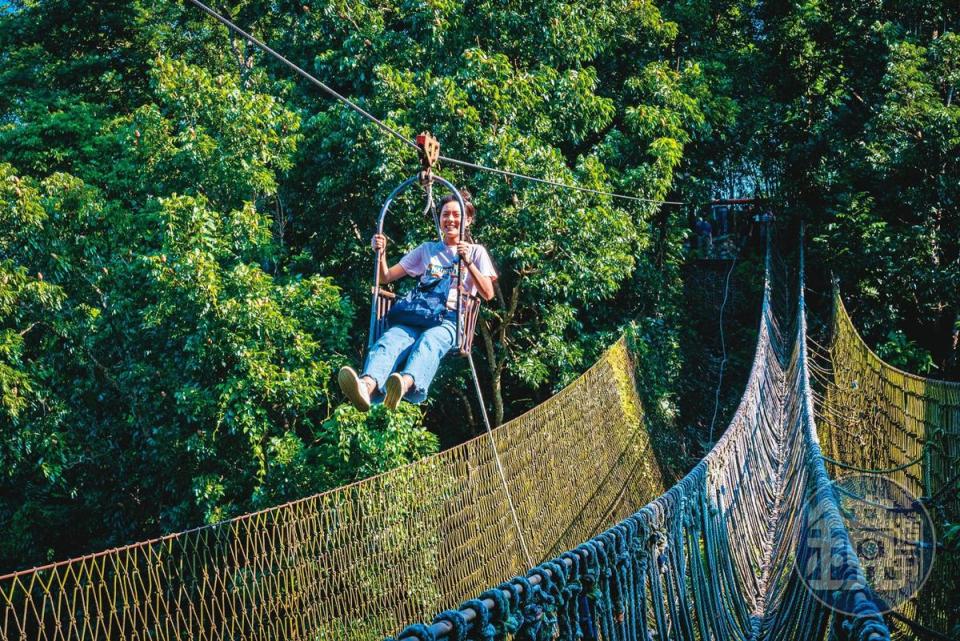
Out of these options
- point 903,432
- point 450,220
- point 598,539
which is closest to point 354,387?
point 450,220

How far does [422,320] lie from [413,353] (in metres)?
0.21

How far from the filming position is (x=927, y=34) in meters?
10.1

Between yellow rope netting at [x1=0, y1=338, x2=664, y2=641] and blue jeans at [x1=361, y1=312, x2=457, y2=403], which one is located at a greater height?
blue jeans at [x1=361, y1=312, x2=457, y2=403]

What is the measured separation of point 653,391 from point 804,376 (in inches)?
150

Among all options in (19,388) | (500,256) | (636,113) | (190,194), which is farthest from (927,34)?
(19,388)

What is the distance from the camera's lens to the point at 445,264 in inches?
160

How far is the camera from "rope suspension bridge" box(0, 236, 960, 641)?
204 cm

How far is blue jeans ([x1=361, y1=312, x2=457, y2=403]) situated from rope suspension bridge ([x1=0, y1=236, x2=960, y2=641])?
689mm

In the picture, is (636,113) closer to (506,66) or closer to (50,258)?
(506,66)

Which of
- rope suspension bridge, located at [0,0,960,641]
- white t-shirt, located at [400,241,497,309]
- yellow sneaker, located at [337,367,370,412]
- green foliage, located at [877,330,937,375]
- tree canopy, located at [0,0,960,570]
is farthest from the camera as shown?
green foliage, located at [877,330,937,375]

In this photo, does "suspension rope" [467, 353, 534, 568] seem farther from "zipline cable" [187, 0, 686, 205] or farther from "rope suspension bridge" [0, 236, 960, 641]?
"zipline cable" [187, 0, 686, 205]

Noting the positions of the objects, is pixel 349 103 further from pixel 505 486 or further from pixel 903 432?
pixel 903 432

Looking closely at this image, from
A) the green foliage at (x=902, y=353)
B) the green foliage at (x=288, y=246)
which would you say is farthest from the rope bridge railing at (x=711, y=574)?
the green foliage at (x=902, y=353)

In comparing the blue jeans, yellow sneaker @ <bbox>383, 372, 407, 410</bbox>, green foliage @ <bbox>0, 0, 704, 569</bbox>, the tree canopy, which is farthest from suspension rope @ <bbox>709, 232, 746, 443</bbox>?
yellow sneaker @ <bbox>383, 372, 407, 410</bbox>
